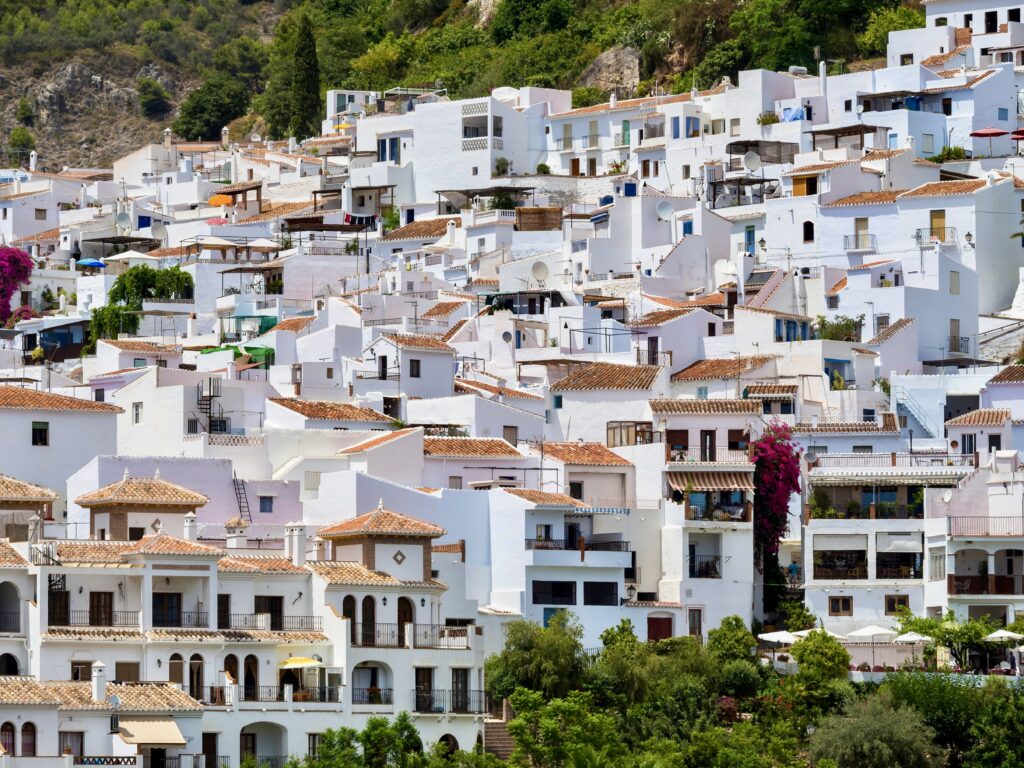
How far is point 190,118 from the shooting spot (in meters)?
125

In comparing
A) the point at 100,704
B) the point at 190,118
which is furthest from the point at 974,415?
the point at 190,118

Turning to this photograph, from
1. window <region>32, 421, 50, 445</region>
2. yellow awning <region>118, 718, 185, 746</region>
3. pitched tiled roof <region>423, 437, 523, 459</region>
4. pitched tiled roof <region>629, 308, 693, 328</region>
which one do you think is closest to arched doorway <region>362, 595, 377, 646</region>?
yellow awning <region>118, 718, 185, 746</region>

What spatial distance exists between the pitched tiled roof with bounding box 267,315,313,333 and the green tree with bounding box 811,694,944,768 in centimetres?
2656

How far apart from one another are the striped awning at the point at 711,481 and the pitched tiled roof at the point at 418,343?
403 inches

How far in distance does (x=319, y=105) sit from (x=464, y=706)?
64.3m

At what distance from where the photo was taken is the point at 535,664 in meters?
54.2

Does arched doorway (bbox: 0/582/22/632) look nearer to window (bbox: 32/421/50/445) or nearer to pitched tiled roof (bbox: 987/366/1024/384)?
window (bbox: 32/421/50/445)

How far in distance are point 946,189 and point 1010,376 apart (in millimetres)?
10703

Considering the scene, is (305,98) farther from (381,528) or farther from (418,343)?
(381,528)

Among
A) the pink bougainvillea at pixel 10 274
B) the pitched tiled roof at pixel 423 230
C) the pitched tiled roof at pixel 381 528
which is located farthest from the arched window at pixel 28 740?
the pitched tiled roof at pixel 423 230

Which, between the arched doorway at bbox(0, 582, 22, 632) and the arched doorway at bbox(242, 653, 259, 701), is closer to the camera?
the arched doorway at bbox(0, 582, 22, 632)

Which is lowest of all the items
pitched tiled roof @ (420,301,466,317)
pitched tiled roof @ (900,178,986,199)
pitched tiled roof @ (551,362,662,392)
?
pitched tiled roof @ (551,362,662,392)

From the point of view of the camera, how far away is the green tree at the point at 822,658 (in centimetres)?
5534

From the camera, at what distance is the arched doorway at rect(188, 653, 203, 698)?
49.8 m
